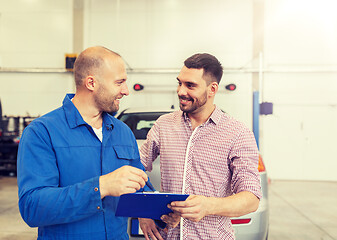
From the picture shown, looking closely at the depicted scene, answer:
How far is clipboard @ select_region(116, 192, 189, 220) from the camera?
1.14 meters

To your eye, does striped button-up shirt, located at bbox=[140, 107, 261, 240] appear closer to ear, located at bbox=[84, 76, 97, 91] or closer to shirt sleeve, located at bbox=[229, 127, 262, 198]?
shirt sleeve, located at bbox=[229, 127, 262, 198]

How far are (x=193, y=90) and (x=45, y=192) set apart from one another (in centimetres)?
85

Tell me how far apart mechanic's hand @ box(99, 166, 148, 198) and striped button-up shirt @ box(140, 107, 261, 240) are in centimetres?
44

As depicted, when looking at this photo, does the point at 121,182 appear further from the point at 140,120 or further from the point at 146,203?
the point at 140,120

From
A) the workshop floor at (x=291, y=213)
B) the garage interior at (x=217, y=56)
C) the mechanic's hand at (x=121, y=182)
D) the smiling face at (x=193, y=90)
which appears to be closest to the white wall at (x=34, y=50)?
the garage interior at (x=217, y=56)

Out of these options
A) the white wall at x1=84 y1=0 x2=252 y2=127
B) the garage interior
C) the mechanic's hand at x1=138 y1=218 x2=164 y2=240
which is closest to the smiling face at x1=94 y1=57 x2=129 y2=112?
the mechanic's hand at x1=138 y1=218 x2=164 y2=240

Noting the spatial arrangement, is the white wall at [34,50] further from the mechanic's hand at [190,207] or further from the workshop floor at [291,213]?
the mechanic's hand at [190,207]

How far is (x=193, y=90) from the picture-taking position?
1.60 metres

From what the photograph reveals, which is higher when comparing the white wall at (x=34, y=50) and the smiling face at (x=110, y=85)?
the white wall at (x=34, y=50)

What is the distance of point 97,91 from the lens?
4.39ft

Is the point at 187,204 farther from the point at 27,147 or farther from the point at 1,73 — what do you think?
the point at 1,73

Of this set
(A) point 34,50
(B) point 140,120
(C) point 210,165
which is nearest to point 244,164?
(C) point 210,165

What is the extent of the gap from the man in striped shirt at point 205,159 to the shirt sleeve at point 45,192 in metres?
0.39

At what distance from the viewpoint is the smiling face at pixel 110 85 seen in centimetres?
133
